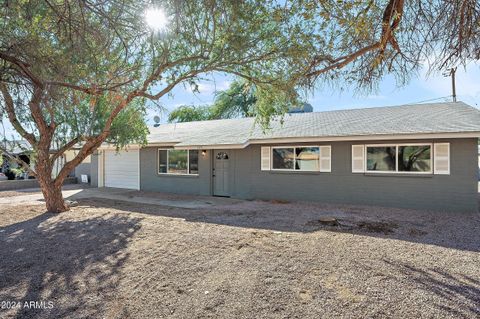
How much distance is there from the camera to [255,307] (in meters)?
3.41

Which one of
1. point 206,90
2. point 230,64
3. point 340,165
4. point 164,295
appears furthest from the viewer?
point 340,165

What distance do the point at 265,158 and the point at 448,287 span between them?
918cm

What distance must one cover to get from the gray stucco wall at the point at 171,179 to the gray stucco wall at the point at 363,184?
1.40 m

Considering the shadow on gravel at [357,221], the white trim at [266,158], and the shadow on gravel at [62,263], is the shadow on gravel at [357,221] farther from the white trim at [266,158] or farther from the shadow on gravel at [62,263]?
the shadow on gravel at [62,263]

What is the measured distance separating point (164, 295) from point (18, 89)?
5211 millimetres

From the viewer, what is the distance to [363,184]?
10.9 metres

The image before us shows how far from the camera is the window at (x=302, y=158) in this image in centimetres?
1156

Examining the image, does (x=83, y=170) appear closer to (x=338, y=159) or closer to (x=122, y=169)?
(x=122, y=169)

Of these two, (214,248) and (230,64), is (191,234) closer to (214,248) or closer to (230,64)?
(214,248)

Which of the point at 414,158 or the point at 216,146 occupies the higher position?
the point at 216,146

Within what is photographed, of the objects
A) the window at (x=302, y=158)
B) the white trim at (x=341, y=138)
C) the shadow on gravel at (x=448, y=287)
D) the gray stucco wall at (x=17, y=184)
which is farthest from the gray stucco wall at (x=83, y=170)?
the shadow on gravel at (x=448, y=287)

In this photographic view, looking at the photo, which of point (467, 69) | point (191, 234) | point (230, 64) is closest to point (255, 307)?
point (191, 234)

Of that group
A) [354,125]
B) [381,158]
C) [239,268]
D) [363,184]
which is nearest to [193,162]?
[354,125]

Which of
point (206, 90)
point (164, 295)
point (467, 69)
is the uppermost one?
point (206, 90)
